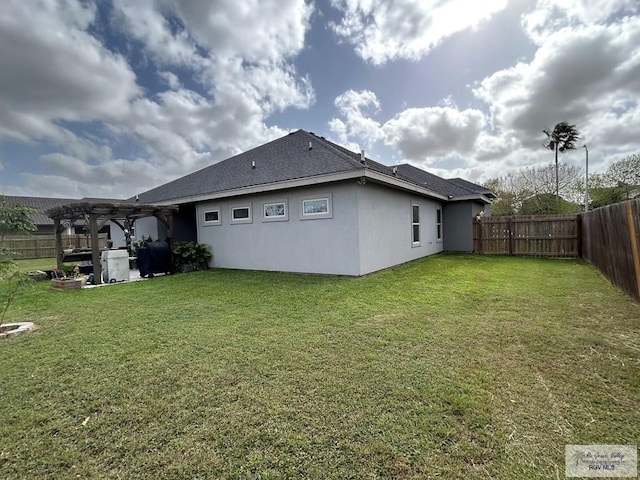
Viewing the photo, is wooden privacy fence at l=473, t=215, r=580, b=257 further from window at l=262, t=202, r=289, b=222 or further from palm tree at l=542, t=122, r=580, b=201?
palm tree at l=542, t=122, r=580, b=201

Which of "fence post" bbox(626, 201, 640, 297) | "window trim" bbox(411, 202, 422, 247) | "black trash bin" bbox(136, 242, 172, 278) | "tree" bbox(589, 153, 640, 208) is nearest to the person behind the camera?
"fence post" bbox(626, 201, 640, 297)

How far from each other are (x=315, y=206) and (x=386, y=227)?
239cm

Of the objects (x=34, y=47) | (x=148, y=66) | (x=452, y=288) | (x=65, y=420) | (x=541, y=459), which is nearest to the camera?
(x=541, y=459)

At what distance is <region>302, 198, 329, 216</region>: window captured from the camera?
25.6 feet

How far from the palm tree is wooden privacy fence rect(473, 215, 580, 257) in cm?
1637

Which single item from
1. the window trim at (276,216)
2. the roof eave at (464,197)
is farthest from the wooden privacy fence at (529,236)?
the window trim at (276,216)

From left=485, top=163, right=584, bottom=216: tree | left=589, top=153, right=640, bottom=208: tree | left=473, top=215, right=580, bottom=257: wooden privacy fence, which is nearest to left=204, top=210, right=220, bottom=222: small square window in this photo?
left=473, top=215, right=580, bottom=257: wooden privacy fence

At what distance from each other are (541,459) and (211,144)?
51.6ft

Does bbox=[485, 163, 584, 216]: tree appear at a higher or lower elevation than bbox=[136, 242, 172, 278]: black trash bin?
higher

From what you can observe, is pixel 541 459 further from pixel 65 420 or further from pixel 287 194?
pixel 287 194

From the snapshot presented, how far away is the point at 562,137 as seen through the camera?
74.3 feet

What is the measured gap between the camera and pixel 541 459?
64.7 inches

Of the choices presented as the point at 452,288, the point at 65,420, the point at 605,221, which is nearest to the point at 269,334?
the point at 65,420

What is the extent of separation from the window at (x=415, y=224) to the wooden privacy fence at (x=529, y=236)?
3894mm
